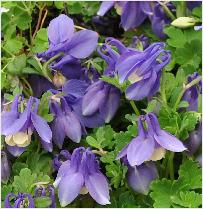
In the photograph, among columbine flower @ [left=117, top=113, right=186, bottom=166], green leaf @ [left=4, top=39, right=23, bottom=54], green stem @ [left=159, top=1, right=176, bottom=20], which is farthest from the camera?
green stem @ [left=159, top=1, right=176, bottom=20]

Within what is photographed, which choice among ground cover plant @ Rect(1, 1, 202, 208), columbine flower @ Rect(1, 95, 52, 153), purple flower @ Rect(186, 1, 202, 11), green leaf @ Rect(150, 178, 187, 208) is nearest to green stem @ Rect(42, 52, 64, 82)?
ground cover plant @ Rect(1, 1, 202, 208)

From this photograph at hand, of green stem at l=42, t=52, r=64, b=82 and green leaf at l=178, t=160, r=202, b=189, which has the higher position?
green stem at l=42, t=52, r=64, b=82

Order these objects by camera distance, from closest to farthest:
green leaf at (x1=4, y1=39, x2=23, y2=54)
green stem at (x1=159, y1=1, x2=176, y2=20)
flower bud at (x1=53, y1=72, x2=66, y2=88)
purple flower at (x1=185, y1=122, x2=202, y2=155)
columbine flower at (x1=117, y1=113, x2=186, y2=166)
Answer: columbine flower at (x1=117, y1=113, x2=186, y2=166), purple flower at (x1=185, y1=122, x2=202, y2=155), flower bud at (x1=53, y1=72, x2=66, y2=88), green leaf at (x1=4, y1=39, x2=23, y2=54), green stem at (x1=159, y1=1, x2=176, y2=20)

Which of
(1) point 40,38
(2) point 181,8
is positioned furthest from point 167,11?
(1) point 40,38

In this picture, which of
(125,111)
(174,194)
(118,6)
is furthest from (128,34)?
(174,194)

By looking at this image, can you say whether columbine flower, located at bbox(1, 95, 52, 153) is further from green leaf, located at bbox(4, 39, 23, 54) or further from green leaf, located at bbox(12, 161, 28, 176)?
green leaf, located at bbox(4, 39, 23, 54)

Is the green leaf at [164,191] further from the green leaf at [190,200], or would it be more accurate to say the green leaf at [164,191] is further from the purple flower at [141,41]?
the purple flower at [141,41]

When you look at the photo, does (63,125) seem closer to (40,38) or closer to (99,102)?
(99,102)
